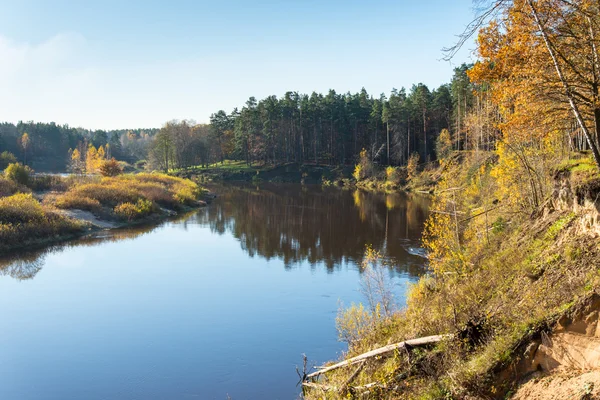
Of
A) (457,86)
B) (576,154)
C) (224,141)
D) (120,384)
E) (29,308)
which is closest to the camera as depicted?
(120,384)

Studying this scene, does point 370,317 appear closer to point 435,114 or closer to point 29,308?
point 29,308

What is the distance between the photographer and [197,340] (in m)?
19.1

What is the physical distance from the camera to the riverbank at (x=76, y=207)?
116ft

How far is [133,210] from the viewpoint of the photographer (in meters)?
48.0

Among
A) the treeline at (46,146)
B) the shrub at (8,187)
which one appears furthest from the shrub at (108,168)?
the treeline at (46,146)

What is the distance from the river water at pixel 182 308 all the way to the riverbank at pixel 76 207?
2.31 metres

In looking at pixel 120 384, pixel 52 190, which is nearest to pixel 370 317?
pixel 120 384

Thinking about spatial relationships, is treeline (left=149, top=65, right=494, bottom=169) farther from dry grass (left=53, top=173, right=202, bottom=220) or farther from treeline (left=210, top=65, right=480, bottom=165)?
dry grass (left=53, top=173, right=202, bottom=220)

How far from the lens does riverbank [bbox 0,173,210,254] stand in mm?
35469

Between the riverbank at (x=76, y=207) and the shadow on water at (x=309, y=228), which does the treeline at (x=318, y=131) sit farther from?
the riverbank at (x=76, y=207)

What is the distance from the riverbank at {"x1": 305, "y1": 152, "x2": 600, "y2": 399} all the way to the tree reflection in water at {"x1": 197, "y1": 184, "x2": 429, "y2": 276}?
1339 cm

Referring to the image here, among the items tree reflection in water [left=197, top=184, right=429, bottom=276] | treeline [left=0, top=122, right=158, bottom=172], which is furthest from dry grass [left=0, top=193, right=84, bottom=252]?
treeline [left=0, top=122, right=158, bottom=172]

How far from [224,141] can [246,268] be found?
314ft

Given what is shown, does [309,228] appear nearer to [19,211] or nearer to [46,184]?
[19,211]
